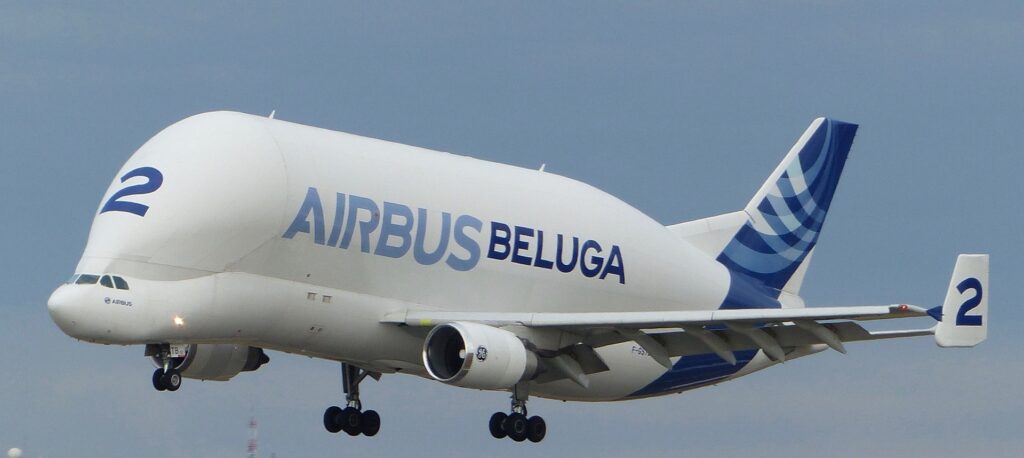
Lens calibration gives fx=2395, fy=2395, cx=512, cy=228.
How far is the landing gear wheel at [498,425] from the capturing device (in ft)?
193

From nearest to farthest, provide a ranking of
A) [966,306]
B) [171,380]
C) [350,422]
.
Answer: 1. [966,306]
2. [171,380]
3. [350,422]

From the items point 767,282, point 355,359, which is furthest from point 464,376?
point 767,282

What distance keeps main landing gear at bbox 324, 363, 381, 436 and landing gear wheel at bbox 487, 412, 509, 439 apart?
4065 mm

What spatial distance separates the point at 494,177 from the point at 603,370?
5.52 metres

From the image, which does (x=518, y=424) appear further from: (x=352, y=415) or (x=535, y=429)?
(x=352, y=415)

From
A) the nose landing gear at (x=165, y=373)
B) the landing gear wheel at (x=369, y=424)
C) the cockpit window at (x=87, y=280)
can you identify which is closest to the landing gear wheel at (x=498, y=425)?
the landing gear wheel at (x=369, y=424)

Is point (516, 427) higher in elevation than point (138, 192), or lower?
lower

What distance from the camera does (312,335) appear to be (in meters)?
55.2

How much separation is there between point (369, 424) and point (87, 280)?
12.1m

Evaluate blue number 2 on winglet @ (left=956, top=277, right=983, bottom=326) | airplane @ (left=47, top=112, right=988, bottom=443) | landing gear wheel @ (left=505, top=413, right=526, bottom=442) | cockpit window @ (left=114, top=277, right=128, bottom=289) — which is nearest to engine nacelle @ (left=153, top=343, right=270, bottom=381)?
airplane @ (left=47, top=112, right=988, bottom=443)

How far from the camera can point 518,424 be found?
58531 millimetres

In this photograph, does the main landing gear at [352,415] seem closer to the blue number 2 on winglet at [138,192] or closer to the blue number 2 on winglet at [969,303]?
A: the blue number 2 on winglet at [138,192]

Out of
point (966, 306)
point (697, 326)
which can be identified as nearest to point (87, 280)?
point (697, 326)

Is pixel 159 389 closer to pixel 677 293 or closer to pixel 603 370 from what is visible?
pixel 603 370
